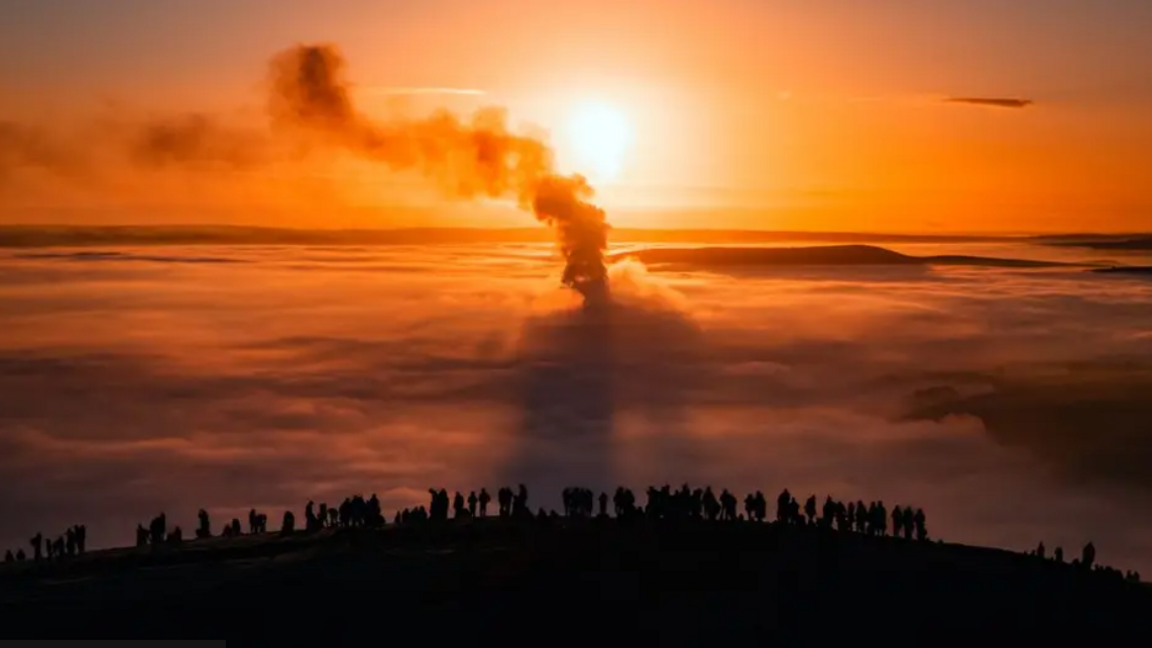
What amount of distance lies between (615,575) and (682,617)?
15.6 feet

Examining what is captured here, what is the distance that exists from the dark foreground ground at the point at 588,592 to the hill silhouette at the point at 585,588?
10cm

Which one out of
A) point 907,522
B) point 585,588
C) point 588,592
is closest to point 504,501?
point 585,588

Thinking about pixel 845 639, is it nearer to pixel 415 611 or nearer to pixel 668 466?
pixel 415 611

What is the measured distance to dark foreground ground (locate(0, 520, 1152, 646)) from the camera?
52000 millimetres

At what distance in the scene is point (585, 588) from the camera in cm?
5544

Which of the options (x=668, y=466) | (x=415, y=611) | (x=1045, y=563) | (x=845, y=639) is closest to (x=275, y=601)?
(x=415, y=611)

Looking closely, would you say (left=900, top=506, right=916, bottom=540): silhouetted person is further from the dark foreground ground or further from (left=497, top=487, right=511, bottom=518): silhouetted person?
(left=497, top=487, right=511, bottom=518): silhouetted person

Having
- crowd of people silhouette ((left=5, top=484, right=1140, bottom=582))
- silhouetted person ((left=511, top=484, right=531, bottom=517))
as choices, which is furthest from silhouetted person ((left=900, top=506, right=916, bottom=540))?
silhouetted person ((left=511, top=484, right=531, bottom=517))

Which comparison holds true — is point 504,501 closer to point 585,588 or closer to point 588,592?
point 585,588

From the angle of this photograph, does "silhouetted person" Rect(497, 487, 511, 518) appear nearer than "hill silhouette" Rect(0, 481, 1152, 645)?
No

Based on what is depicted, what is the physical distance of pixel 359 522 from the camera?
7094cm

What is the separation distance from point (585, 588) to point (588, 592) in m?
0.41

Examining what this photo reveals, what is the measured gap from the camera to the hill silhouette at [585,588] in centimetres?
5228

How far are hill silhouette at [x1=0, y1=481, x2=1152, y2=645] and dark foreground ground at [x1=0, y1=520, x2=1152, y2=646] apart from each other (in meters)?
0.10
